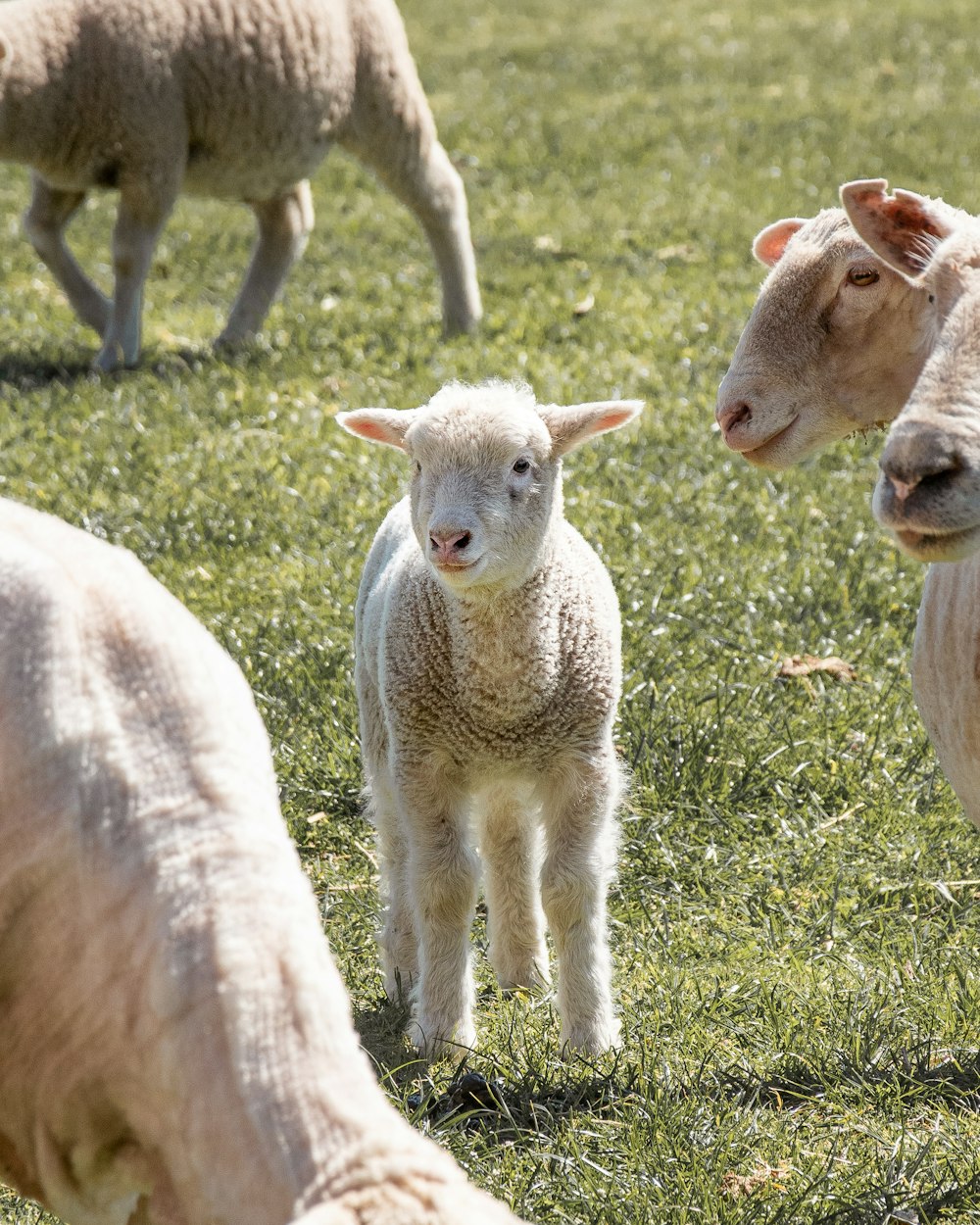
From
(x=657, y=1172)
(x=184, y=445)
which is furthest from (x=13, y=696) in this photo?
(x=184, y=445)

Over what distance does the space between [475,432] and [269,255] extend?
17.8ft

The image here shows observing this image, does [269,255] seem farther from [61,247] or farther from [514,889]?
[514,889]

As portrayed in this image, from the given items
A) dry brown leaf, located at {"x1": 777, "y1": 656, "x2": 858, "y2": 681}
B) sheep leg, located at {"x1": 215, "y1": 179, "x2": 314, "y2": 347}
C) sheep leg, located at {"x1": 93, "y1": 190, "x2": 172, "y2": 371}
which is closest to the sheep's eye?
dry brown leaf, located at {"x1": 777, "y1": 656, "x2": 858, "y2": 681}

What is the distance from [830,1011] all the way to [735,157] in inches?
364

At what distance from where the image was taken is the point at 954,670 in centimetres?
331

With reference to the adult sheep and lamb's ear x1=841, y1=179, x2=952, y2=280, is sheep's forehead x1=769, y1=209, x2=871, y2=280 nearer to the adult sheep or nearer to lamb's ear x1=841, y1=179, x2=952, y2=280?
the adult sheep

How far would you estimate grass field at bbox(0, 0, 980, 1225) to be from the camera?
3381mm

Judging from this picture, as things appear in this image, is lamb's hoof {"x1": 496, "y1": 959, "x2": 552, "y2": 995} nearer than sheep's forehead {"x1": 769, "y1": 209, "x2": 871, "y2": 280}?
No

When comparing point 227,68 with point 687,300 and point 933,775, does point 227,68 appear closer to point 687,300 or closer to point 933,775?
point 687,300

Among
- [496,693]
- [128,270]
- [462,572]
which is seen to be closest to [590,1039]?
[496,693]

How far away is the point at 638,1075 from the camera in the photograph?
11.4 ft

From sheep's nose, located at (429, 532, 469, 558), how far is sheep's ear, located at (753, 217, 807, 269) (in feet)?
2.95

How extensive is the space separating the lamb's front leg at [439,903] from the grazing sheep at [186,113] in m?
4.84

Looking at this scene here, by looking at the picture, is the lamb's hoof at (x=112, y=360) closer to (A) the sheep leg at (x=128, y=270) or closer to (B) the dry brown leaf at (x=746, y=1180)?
(A) the sheep leg at (x=128, y=270)
